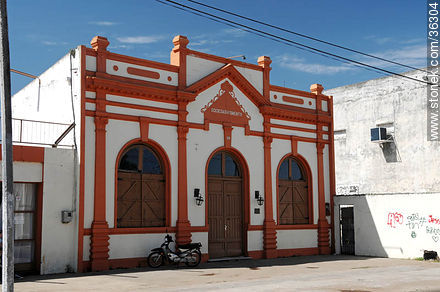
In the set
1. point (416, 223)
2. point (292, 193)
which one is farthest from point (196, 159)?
point (416, 223)

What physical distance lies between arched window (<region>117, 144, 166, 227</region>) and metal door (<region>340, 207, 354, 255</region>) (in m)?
8.63

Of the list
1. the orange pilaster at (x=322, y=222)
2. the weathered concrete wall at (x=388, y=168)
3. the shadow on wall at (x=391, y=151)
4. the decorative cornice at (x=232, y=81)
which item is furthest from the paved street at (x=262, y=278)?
the shadow on wall at (x=391, y=151)

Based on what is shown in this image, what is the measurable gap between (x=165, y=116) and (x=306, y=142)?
22.2 feet

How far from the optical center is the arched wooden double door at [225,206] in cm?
1930

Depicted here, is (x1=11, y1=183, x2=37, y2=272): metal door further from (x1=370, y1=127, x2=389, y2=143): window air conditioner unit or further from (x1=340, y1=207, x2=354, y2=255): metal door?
(x1=370, y1=127, x2=389, y2=143): window air conditioner unit

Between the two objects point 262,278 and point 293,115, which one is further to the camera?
point 293,115

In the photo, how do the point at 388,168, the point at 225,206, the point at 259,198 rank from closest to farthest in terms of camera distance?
the point at 225,206 → the point at 259,198 → the point at 388,168

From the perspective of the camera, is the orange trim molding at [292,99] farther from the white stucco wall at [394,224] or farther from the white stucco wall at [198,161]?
the white stucco wall at [394,224]

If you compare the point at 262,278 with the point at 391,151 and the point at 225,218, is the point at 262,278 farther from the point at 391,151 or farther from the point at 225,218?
the point at 391,151

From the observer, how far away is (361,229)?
21859mm

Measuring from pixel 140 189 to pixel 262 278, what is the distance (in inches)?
207

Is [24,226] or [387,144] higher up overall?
[387,144]

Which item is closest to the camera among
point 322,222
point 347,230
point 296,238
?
point 296,238

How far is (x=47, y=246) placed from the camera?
1548 cm
